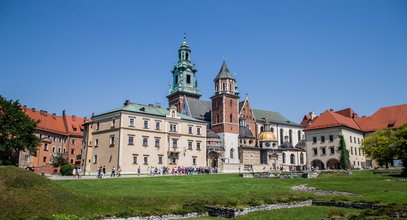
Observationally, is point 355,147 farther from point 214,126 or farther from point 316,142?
point 214,126

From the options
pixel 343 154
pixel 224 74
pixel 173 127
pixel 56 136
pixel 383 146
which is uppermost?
pixel 224 74

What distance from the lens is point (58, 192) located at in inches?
661

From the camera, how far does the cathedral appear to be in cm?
7156

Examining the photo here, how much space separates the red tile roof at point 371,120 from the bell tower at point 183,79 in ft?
124

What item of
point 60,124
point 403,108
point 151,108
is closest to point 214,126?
point 151,108

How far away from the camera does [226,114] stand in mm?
77750

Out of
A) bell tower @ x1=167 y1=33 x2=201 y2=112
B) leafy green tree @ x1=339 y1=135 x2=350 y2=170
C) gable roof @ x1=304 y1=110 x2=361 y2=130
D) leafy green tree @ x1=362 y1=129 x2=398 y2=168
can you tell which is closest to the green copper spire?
bell tower @ x1=167 y1=33 x2=201 y2=112

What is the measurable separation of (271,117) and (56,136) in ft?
185

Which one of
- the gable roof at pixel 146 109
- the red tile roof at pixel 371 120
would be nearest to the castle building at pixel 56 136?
the gable roof at pixel 146 109

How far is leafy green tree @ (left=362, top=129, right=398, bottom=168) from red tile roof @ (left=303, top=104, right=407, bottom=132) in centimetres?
1396

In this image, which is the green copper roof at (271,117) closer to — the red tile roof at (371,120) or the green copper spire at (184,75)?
the green copper spire at (184,75)

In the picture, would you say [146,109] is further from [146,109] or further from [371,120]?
[371,120]

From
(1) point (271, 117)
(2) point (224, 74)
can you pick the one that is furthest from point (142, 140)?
(1) point (271, 117)

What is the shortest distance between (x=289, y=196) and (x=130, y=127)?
126 feet
